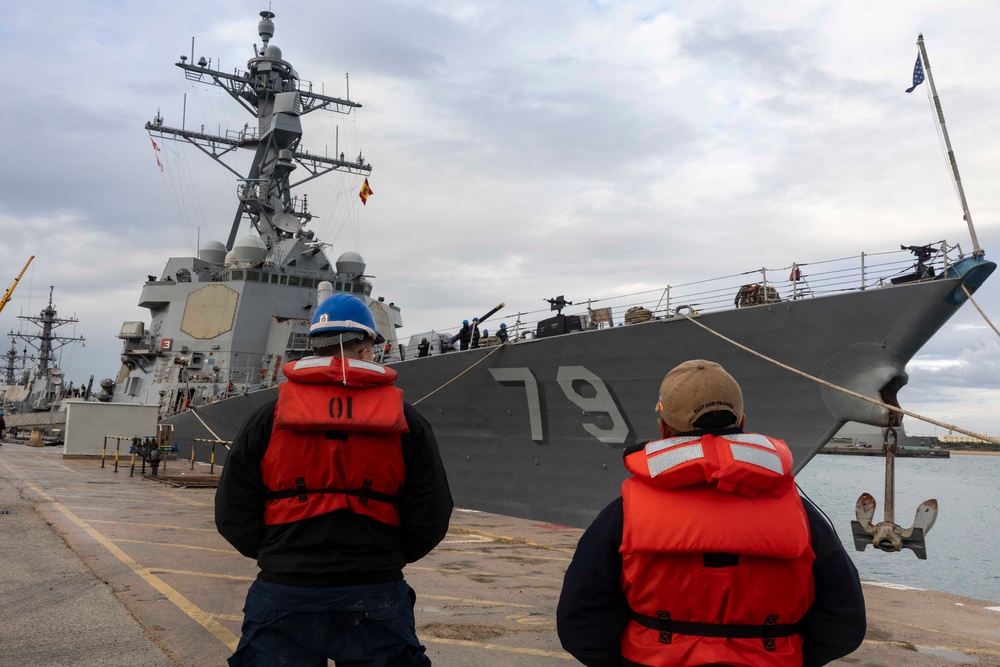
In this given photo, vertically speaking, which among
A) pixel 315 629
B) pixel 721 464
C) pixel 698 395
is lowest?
pixel 315 629

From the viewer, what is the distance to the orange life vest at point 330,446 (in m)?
2.14

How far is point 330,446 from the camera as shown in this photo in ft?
7.04

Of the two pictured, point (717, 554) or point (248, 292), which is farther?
point (248, 292)

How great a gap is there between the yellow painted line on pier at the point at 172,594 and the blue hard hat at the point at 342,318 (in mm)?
2057

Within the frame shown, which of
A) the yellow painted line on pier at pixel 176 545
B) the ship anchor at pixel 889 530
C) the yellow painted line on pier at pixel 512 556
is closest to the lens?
the ship anchor at pixel 889 530

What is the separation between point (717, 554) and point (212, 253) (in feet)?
78.8

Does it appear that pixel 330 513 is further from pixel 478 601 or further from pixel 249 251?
pixel 249 251

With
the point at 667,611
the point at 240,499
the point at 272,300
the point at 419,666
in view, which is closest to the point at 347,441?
the point at 240,499

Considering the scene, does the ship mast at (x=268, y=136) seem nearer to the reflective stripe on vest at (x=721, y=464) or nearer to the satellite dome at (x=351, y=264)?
the satellite dome at (x=351, y=264)

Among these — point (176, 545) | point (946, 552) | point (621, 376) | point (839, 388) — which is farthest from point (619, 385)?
point (946, 552)

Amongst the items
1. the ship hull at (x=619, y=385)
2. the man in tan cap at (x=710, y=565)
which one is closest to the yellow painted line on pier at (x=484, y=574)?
the ship hull at (x=619, y=385)

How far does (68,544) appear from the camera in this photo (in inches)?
244

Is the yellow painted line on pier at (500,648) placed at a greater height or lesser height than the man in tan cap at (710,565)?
lesser

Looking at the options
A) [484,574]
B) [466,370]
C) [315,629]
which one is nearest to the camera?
[315,629]
